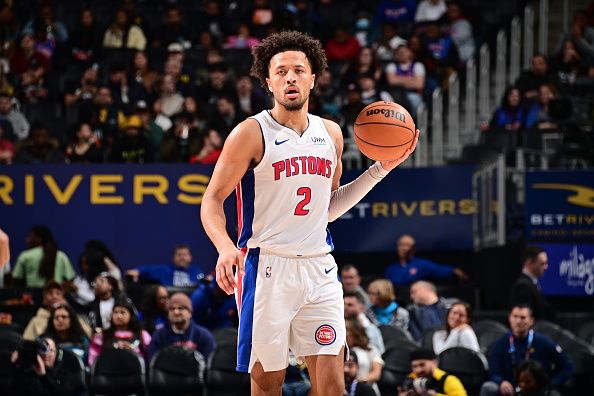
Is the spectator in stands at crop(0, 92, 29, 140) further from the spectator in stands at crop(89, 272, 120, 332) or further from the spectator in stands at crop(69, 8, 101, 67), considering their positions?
the spectator in stands at crop(89, 272, 120, 332)

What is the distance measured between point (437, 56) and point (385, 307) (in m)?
6.42

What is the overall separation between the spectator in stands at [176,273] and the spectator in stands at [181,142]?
1875 millimetres

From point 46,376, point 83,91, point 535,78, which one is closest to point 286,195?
point 46,376

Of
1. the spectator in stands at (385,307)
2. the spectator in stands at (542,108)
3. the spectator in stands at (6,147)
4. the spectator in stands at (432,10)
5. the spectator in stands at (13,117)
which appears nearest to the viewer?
the spectator in stands at (385,307)

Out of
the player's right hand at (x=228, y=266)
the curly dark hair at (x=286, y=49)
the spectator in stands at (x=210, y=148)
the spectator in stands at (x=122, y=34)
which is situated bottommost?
the player's right hand at (x=228, y=266)

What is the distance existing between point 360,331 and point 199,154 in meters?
4.49

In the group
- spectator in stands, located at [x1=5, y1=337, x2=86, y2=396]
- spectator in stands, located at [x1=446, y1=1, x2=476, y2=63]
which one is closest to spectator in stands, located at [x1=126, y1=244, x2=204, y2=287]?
spectator in stands, located at [x1=5, y1=337, x2=86, y2=396]

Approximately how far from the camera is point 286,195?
629 centimetres

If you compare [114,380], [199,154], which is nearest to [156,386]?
[114,380]

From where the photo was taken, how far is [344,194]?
6.71 metres

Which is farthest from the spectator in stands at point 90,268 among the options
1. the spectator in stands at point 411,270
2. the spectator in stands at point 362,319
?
the spectator in stands at point 411,270

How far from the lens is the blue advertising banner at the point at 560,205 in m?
13.7

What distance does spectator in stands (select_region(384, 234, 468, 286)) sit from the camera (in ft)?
45.1

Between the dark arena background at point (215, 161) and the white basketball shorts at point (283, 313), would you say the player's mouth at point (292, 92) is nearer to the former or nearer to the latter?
the white basketball shorts at point (283, 313)
